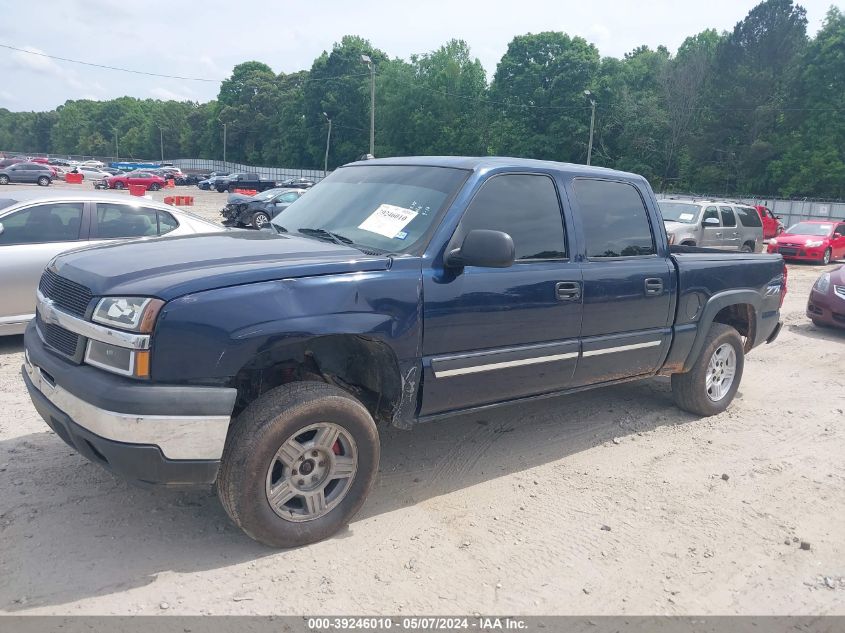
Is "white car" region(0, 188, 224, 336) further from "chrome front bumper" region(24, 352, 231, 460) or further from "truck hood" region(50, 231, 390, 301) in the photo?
"chrome front bumper" region(24, 352, 231, 460)

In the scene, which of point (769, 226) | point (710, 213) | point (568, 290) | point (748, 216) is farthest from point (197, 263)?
point (769, 226)

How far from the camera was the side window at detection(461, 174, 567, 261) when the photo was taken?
4090 millimetres

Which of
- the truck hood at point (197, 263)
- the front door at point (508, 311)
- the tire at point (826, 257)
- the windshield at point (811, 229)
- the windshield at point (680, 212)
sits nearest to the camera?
the truck hood at point (197, 263)

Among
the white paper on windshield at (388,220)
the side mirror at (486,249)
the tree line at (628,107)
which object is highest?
the tree line at (628,107)

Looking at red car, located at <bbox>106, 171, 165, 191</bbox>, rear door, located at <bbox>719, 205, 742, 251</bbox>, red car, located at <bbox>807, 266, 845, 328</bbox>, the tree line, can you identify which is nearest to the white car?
red car, located at <bbox>807, 266, 845, 328</bbox>

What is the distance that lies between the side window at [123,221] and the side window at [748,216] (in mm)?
14733

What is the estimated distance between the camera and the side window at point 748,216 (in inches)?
679

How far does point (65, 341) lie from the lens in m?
3.33

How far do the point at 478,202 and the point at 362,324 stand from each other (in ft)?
3.80

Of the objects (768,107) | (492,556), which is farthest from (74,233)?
(768,107)

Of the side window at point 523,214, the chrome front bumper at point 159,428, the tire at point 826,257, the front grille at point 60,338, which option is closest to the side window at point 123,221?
the front grille at point 60,338

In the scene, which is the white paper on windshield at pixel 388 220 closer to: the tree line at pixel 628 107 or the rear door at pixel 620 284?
the rear door at pixel 620 284
